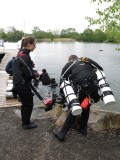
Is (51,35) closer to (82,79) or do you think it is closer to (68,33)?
(68,33)

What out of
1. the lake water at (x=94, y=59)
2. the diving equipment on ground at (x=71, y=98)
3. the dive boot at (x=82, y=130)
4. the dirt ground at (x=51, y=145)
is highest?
the diving equipment on ground at (x=71, y=98)

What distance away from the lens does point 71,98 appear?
16.5 ft

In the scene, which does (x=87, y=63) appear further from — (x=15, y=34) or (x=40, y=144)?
(x=15, y=34)

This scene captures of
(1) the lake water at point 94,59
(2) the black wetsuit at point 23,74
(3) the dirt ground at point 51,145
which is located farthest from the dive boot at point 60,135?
(1) the lake water at point 94,59

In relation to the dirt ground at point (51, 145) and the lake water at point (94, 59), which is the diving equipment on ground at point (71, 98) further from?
the lake water at point (94, 59)

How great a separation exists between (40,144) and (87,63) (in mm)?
1861

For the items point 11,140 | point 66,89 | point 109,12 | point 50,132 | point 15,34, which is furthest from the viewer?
point 15,34

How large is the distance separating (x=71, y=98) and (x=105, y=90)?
2.25 ft

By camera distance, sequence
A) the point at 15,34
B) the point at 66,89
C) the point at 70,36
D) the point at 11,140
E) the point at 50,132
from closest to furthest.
→ the point at 66,89 < the point at 11,140 < the point at 50,132 < the point at 15,34 < the point at 70,36

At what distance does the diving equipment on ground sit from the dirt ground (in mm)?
753

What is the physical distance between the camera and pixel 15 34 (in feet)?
438

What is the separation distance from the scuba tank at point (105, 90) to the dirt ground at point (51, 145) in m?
0.92

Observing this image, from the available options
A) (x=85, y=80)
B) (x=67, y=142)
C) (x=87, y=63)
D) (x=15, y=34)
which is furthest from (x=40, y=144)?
(x=15, y=34)

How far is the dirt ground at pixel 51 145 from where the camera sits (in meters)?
4.88
